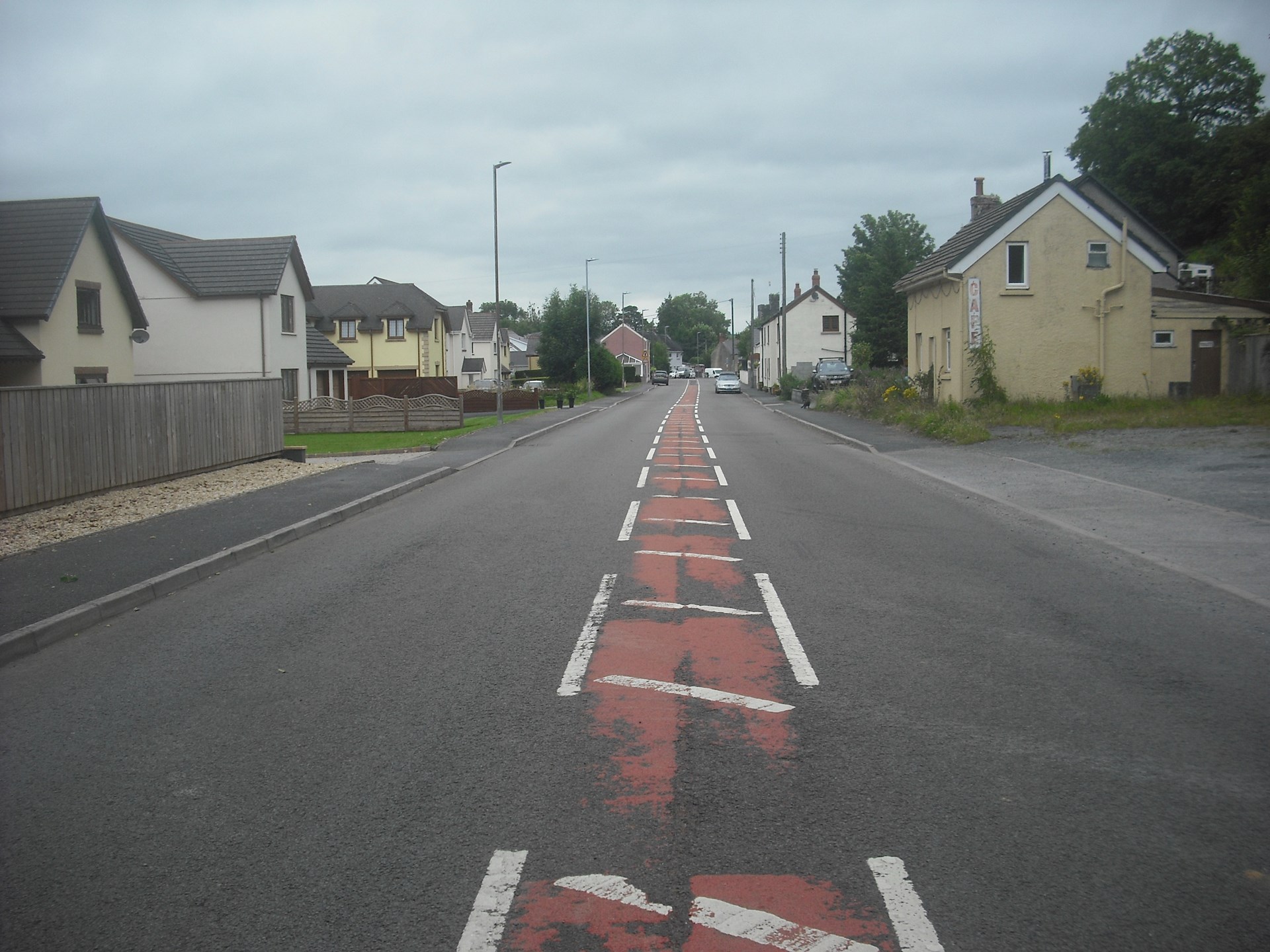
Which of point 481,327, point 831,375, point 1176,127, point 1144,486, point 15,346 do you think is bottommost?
point 1144,486

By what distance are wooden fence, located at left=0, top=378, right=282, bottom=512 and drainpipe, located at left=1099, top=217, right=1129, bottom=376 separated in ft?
73.1

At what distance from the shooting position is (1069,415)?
26000mm

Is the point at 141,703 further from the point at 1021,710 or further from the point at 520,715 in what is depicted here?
the point at 1021,710

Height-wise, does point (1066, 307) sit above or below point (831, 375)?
above

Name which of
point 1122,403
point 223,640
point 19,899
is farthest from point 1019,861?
point 1122,403

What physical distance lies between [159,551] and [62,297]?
19415 millimetres

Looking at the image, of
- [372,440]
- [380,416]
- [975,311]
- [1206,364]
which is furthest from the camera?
[380,416]

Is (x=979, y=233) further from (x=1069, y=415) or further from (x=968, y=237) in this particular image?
(x=1069, y=415)

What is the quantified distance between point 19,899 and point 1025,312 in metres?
28.8

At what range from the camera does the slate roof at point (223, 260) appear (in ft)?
123

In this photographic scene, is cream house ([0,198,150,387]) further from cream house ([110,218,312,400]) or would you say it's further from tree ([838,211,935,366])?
tree ([838,211,935,366])

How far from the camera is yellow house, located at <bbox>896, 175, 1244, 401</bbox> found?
92.6 feet

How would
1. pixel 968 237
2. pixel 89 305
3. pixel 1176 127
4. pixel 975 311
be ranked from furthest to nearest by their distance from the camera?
1. pixel 1176 127
2. pixel 968 237
3. pixel 975 311
4. pixel 89 305

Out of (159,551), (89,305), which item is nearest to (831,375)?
(89,305)
